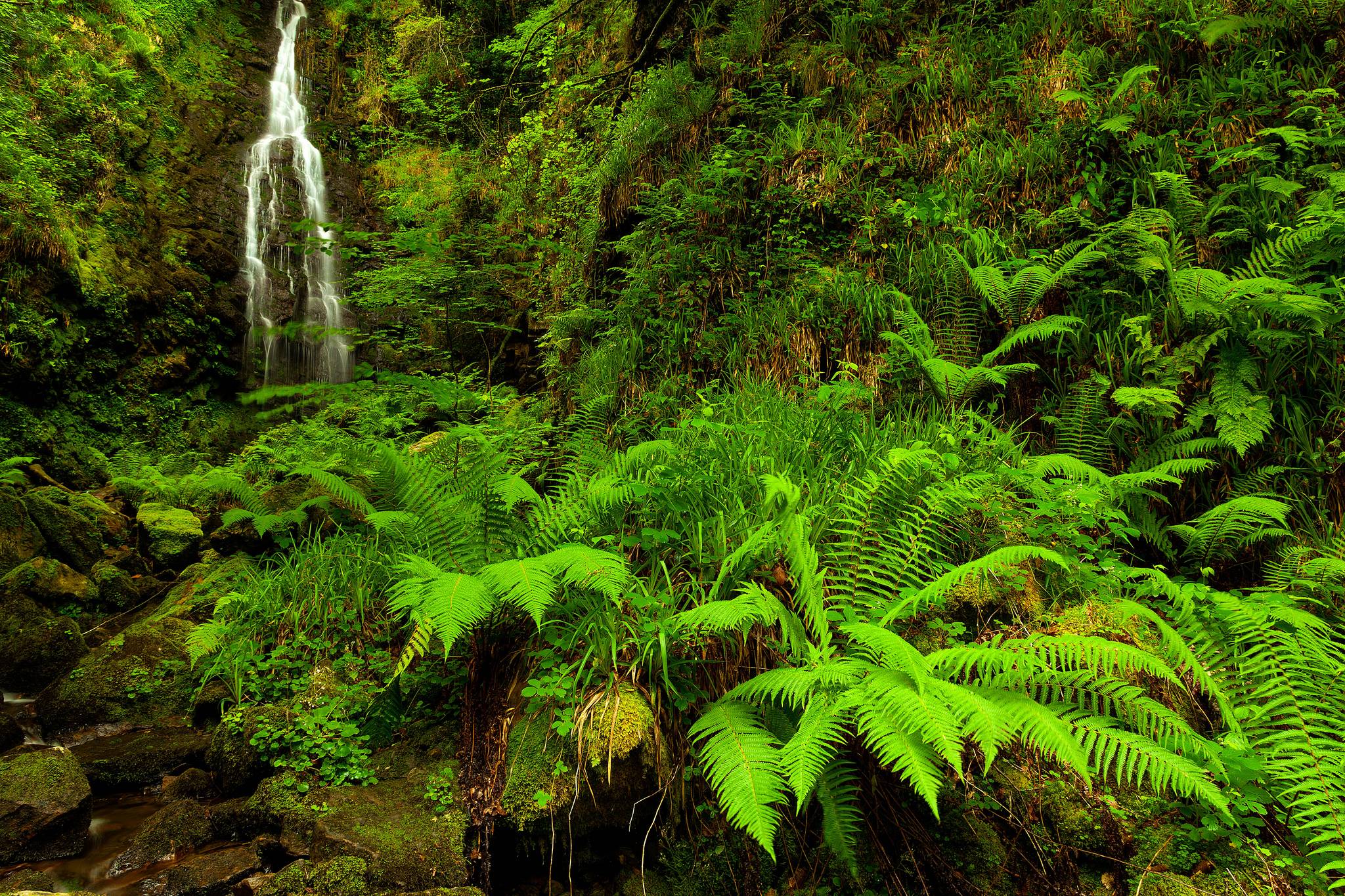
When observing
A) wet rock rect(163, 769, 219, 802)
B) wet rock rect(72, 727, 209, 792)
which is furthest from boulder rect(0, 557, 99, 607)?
wet rock rect(163, 769, 219, 802)

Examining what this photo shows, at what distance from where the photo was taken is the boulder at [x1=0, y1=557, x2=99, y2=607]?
5.15 m

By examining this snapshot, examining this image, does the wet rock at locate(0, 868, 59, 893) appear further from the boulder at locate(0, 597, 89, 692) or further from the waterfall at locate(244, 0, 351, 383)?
the waterfall at locate(244, 0, 351, 383)

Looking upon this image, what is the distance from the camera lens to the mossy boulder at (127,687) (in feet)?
13.8

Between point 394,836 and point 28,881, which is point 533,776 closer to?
point 394,836

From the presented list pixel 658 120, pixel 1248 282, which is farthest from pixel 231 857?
pixel 658 120

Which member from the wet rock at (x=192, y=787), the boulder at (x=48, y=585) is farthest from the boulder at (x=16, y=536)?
the wet rock at (x=192, y=787)

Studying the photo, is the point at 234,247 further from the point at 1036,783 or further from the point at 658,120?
the point at 1036,783

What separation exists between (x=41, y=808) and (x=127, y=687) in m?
1.40

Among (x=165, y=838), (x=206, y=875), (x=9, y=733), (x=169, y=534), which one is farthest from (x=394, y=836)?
(x=169, y=534)

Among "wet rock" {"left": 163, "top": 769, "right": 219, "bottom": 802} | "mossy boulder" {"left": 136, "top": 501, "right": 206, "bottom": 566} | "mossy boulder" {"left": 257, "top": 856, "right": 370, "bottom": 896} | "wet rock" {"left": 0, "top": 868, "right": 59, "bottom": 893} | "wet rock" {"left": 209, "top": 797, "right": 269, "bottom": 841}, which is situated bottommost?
"mossy boulder" {"left": 136, "top": 501, "right": 206, "bottom": 566}

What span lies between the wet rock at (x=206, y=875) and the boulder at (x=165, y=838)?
0.11 meters

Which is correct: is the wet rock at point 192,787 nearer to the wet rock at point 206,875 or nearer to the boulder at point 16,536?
the wet rock at point 206,875

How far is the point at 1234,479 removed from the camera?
3.44 metres

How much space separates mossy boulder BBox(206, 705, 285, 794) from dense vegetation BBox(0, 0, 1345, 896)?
3 centimetres
